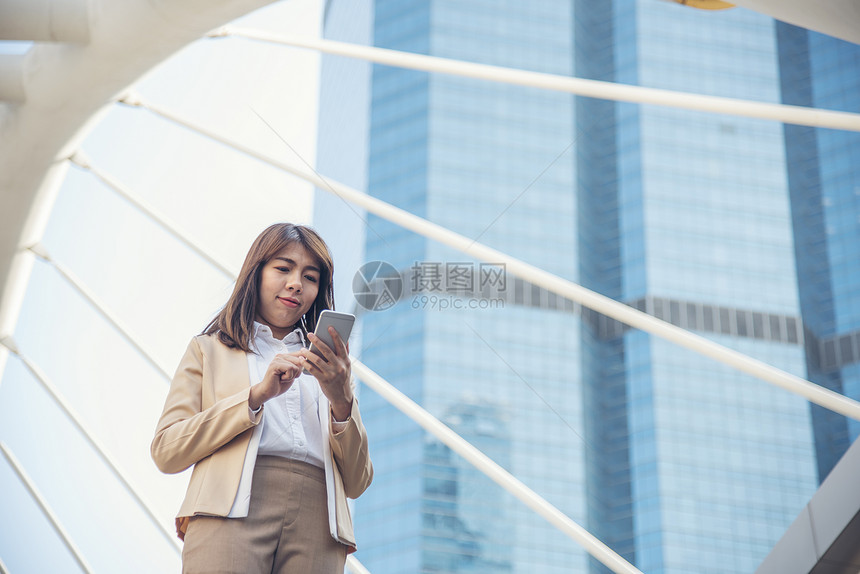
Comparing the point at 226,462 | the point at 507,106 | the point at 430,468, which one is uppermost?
the point at 507,106

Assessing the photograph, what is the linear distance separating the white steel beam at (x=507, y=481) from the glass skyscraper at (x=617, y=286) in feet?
131

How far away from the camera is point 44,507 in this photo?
482 cm

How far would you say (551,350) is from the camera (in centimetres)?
5741

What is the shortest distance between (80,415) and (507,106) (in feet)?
210

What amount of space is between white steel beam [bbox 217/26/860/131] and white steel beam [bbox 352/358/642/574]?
3.43ft

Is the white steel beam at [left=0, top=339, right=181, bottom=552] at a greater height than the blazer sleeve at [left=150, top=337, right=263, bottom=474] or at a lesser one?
greater

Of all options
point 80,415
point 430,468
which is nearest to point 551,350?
point 430,468

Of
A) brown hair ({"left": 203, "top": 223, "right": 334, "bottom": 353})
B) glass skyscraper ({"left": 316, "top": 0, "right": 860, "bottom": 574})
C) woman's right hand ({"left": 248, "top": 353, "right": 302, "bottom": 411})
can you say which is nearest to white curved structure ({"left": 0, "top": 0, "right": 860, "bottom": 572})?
brown hair ({"left": 203, "top": 223, "right": 334, "bottom": 353})

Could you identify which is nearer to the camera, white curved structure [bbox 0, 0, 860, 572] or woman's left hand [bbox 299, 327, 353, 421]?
woman's left hand [bbox 299, 327, 353, 421]

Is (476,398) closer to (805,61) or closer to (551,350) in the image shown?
(551,350)

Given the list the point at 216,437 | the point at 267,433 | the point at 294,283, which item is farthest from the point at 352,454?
the point at 294,283

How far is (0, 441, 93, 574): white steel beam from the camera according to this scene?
458cm

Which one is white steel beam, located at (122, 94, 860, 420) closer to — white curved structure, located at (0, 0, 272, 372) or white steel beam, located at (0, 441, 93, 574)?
white curved structure, located at (0, 0, 272, 372)

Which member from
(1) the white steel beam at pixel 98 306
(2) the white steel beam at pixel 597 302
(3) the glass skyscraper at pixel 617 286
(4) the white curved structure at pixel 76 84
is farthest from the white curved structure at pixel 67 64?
(3) the glass skyscraper at pixel 617 286
